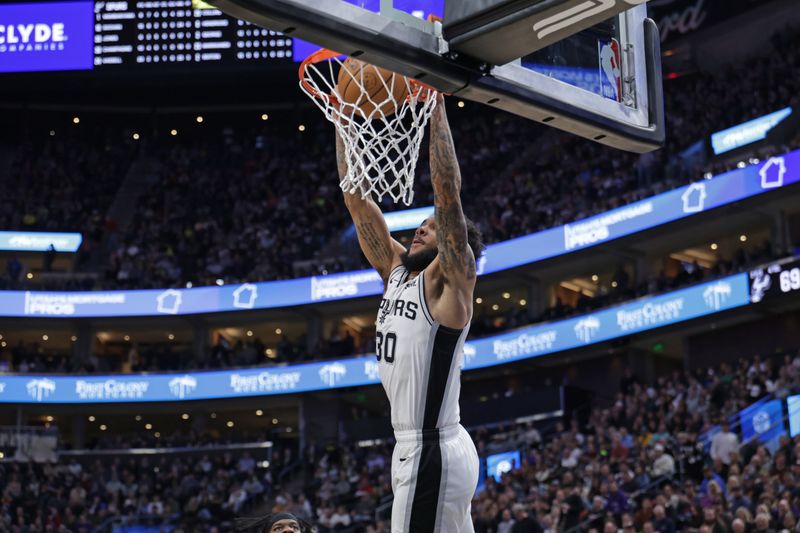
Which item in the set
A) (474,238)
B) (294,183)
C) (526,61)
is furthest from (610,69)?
(294,183)

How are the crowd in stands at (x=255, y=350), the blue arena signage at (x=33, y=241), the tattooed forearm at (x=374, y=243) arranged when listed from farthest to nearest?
the blue arena signage at (x=33, y=241), the crowd in stands at (x=255, y=350), the tattooed forearm at (x=374, y=243)

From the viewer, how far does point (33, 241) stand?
34.4 meters

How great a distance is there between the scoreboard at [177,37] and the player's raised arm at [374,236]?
25805mm

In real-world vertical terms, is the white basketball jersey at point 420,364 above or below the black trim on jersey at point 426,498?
above

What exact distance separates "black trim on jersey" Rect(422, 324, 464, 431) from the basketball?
1.18 meters

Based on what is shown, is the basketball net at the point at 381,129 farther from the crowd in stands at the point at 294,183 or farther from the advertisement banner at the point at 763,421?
the crowd in stands at the point at 294,183

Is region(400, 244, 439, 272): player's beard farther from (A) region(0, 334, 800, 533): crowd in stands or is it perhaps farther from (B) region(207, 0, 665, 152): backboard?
(A) region(0, 334, 800, 533): crowd in stands

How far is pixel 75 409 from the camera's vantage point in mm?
32812

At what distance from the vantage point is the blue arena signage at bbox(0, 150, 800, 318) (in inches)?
936

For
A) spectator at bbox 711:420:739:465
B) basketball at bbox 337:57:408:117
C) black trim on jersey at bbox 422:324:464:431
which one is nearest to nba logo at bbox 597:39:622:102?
basketball at bbox 337:57:408:117

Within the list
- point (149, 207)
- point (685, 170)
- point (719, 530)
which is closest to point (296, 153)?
point (149, 207)

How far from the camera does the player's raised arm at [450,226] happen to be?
15.9ft

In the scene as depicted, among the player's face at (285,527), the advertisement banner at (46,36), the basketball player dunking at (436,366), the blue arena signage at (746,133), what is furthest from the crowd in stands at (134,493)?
the basketball player dunking at (436,366)

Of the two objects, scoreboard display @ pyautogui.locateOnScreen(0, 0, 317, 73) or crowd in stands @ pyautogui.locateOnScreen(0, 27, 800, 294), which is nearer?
crowd in stands @ pyautogui.locateOnScreen(0, 27, 800, 294)
